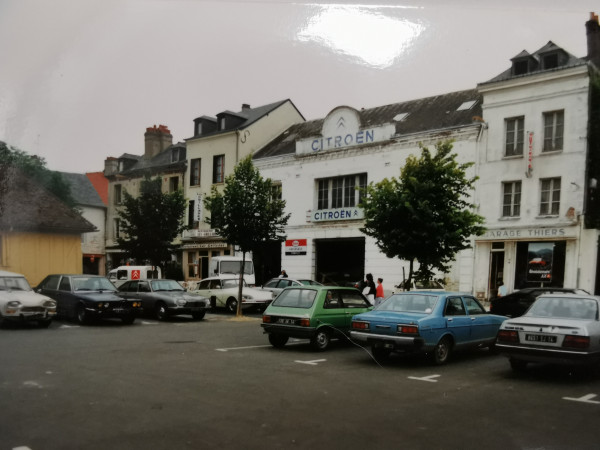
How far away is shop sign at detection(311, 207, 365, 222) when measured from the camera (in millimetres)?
26841

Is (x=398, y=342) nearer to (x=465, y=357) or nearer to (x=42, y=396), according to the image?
(x=465, y=357)

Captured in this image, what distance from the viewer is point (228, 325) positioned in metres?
16.9

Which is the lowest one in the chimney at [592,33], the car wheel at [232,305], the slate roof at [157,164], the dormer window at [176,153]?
the car wheel at [232,305]

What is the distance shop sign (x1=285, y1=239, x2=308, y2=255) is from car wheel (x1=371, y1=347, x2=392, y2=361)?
17.6 metres

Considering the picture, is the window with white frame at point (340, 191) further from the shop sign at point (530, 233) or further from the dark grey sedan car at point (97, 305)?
the dark grey sedan car at point (97, 305)

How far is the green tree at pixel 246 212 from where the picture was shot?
1855cm

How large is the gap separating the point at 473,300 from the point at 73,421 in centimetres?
847

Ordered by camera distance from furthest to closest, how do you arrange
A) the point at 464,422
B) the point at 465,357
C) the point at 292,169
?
the point at 292,169
the point at 465,357
the point at 464,422

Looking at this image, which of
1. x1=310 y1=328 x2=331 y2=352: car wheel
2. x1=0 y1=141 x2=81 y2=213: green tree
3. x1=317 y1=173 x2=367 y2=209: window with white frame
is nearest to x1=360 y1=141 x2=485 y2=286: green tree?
x1=310 y1=328 x2=331 y2=352: car wheel

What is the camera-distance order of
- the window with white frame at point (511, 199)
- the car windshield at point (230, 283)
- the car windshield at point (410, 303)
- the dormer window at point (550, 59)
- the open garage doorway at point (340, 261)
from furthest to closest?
the open garage doorway at point (340, 261) < the window with white frame at point (511, 199) < the car windshield at point (230, 283) < the car windshield at point (410, 303) < the dormer window at point (550, 59)

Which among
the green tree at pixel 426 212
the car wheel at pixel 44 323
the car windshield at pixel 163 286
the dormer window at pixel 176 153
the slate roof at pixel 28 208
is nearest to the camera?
the slate roof at pixel 28 208

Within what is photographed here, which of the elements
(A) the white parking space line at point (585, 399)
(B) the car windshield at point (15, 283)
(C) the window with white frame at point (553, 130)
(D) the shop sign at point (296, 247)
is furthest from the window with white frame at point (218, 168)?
(A) the white parking space line at point (585, 399)

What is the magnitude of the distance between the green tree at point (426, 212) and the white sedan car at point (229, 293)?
5.64 m

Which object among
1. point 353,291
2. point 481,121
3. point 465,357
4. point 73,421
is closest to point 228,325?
point 353,291
